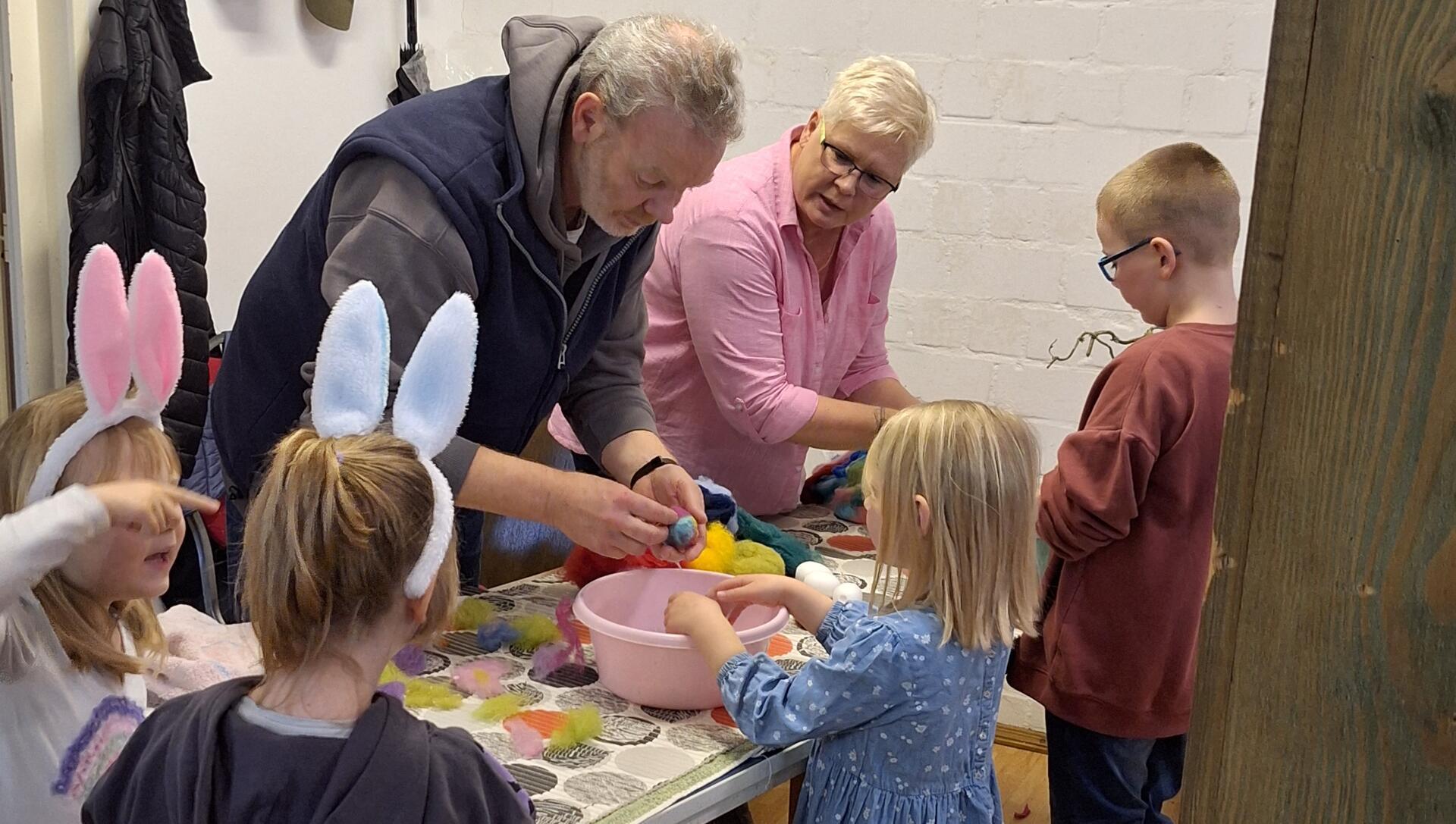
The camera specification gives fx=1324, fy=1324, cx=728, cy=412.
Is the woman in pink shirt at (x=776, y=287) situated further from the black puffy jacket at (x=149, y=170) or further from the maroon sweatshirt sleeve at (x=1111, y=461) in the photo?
the black puffy jacket at (x=149, y=170)

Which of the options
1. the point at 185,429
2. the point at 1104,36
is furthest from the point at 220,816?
the point at 1104,36

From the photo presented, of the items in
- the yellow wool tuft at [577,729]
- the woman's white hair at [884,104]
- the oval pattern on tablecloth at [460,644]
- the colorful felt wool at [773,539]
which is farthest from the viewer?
the woman's white hair at [884,104]

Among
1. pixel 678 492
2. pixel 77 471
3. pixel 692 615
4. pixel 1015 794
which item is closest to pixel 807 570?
pixel 678 492

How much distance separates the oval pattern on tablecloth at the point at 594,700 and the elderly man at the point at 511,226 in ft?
0.61

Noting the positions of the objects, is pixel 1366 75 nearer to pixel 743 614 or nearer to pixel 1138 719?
pixel 743 614

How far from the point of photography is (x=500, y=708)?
1557 mm

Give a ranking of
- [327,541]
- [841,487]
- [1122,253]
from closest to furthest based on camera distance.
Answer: [327,541]
[1122,253]
[841,487]

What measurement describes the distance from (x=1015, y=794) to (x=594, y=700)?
69.1 inches

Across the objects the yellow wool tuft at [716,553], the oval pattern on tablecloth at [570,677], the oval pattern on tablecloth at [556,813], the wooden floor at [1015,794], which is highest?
the yellow wool tuft at [716,553]

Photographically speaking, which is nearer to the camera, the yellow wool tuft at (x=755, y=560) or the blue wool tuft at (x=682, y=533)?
the blue wool tuft at (x=682, y=533)

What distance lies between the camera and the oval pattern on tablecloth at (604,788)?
1.38 meters

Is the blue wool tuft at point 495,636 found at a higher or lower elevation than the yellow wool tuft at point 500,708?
higher

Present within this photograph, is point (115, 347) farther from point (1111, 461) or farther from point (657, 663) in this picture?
point (1111, 461)

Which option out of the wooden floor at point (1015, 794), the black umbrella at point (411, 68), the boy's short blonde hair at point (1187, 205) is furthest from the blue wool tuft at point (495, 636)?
the black umbrella at point (411, 68)
